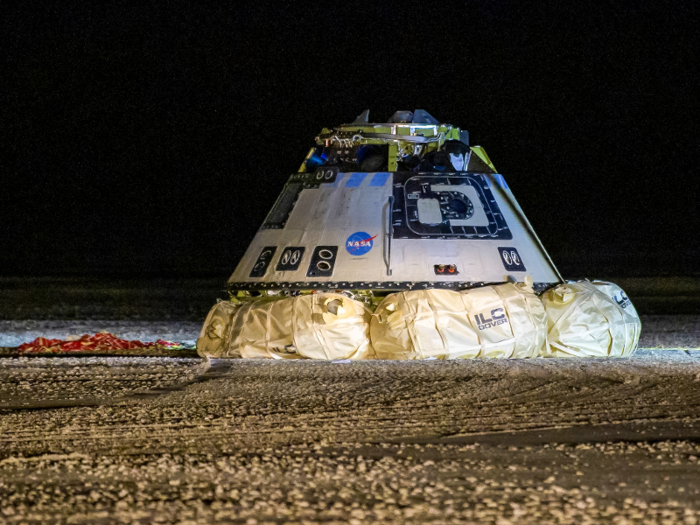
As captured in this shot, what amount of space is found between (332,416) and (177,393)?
4.22 feet

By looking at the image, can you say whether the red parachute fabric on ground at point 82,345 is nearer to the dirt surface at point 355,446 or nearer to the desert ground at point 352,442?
the desert ground at point 352,442

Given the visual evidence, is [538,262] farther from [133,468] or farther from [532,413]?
[133,468]

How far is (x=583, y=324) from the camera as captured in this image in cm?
708

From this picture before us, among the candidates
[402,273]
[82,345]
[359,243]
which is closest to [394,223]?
[359,243]

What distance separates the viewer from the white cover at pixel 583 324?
7070 millimetres

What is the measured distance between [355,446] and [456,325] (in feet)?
10.4

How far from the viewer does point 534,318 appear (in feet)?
22.4

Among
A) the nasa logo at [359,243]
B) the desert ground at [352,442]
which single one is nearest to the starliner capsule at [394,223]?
the nasa logo at [359,243]

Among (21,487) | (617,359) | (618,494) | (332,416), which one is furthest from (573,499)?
(617,359)

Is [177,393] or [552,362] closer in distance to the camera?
[177,393]

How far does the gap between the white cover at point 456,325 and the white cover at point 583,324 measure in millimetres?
276

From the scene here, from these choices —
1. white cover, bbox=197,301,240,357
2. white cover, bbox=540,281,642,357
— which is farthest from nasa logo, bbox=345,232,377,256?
white cover, bbox=540,281,642,357

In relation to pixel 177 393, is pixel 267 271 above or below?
above

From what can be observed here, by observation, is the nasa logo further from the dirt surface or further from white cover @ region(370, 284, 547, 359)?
the dirt surface
